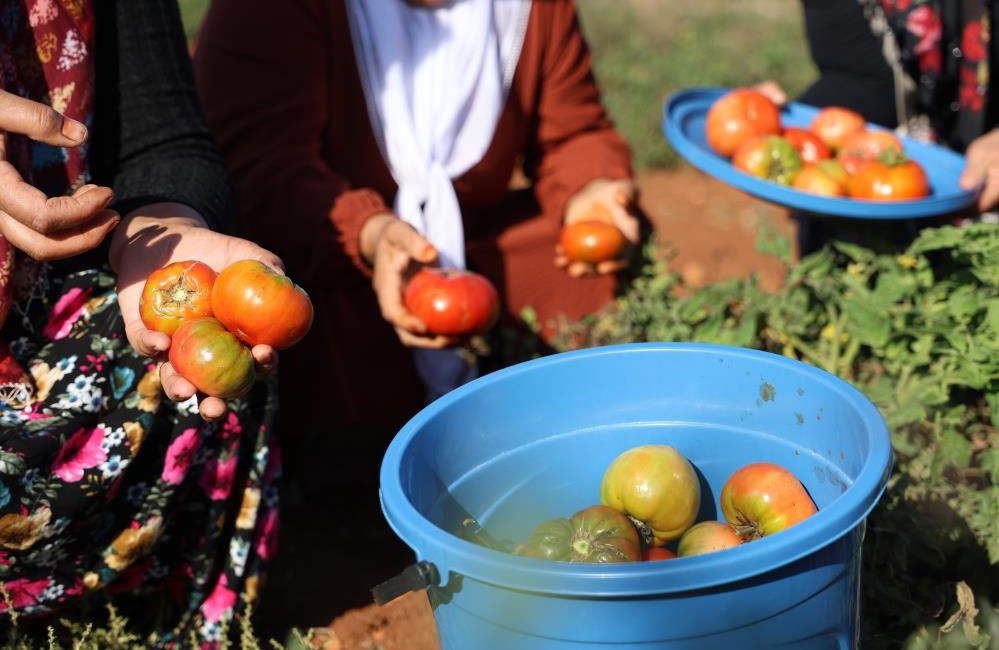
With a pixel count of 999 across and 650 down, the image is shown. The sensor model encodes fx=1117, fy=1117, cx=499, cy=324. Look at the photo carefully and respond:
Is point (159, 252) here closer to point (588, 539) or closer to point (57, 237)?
point (57, 237)

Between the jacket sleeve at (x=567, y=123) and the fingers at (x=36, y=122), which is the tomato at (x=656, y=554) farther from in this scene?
the jacket sleeve at (x=567, y=123)

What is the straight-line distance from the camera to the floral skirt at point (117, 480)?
5.75ft

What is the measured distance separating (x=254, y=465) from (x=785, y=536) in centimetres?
110

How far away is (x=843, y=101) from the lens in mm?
3299

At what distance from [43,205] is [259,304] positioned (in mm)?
320

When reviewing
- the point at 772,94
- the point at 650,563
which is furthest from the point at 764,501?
the point at 772,94

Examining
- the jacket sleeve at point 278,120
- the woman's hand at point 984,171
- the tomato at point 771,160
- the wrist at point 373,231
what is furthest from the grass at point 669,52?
the wrist at point 373,231

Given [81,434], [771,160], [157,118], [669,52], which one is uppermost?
[157,118]

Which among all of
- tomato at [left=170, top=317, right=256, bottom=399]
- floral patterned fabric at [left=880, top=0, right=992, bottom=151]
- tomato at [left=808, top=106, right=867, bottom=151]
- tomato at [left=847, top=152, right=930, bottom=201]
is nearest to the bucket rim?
tomato at [left=170, top=317, right=256, bottom=399]

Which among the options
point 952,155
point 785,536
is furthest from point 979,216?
point 785,536

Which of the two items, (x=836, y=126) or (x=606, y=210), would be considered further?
(x=836, y=126)

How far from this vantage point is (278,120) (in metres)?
2.65

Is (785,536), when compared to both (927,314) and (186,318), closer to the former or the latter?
(186,318)

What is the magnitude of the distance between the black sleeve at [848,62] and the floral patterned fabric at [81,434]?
204cm
